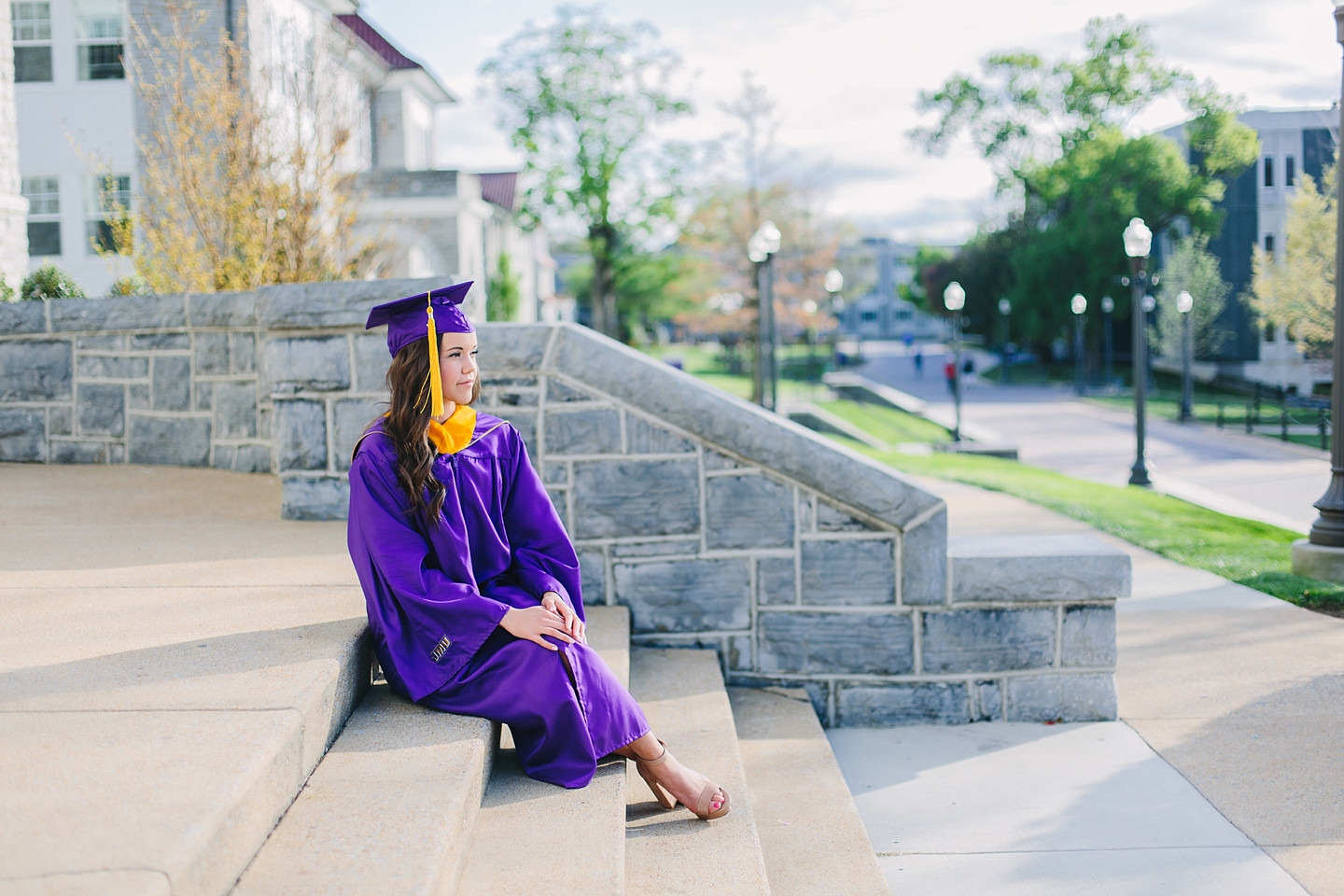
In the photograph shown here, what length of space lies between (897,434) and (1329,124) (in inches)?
570

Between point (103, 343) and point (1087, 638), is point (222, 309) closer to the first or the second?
point (103, 343)

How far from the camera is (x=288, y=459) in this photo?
509 centimetres

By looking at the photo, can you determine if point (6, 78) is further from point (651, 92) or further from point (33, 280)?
point (651, 92)

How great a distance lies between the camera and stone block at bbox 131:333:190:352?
252 inches

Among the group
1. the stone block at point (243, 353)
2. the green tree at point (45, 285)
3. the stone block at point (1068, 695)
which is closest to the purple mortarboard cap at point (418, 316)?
the stone block at point (1068, 695)

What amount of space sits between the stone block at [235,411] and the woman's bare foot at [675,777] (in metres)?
4.21

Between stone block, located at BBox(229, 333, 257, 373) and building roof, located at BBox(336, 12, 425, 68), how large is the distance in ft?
64.4

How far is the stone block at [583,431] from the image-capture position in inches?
180

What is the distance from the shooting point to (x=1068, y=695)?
15.0ft

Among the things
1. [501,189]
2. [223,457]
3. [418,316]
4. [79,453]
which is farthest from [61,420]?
[501,189]

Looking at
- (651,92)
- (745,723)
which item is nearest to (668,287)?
(651,92)

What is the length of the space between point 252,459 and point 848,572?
385cm

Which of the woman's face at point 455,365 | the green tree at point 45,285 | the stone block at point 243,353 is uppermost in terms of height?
the green tree at point 45,285

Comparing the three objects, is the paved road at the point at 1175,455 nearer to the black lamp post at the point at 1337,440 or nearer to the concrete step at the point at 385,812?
the black lamp post at the point at 1337,440
